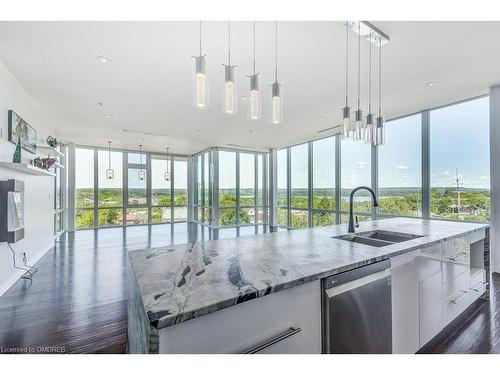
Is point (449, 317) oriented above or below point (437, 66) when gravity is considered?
below

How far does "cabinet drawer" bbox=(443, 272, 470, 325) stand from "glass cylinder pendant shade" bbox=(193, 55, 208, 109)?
247 centimetres

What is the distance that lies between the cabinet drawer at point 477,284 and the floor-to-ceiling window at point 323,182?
391 centimetres

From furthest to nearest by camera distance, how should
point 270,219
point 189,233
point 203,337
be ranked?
1. point 270,219
2. point 189,233
3. point 203,337

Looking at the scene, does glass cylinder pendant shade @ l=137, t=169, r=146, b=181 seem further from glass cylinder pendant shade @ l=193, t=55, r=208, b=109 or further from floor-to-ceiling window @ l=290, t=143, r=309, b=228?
glass cylinder pendant shade @ l=193, t=55, r=208, b=109

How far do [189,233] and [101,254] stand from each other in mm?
2735

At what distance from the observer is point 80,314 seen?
255 centimetres

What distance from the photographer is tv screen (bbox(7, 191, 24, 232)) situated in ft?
9.73

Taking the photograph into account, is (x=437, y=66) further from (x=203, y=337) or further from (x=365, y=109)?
(x=203, y=337)

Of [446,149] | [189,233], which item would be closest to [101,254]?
[189,233]

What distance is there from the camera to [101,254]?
4.84 metres

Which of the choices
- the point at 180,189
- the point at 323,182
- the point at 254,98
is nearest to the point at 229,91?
the point at 254,98

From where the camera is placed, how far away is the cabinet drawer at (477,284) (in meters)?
2.48

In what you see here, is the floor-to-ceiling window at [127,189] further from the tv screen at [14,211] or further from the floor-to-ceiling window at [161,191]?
the tv screen at [14,211]

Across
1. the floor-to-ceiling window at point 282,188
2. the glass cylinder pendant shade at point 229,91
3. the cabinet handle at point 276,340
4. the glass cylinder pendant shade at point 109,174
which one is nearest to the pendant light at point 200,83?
the glass cylinder pendant shade at point 229,91
